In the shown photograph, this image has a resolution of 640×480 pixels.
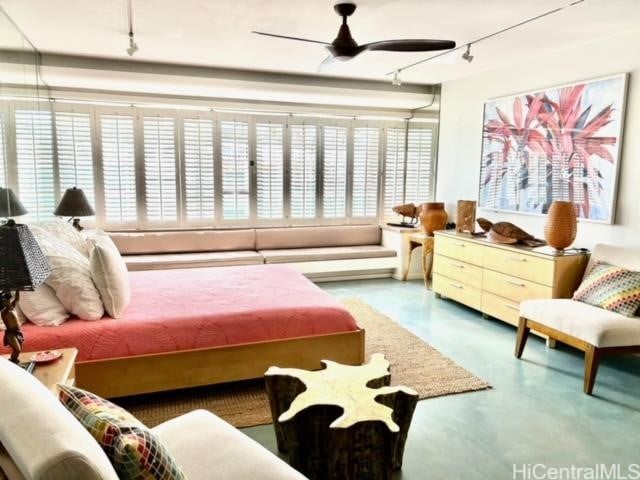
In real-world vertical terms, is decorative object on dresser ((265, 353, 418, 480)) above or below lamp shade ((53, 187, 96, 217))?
below

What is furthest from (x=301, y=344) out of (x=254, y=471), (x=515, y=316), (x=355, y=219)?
(x=355, y=219)

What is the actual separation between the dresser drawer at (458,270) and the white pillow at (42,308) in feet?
11.7

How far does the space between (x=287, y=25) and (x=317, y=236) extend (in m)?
3.05

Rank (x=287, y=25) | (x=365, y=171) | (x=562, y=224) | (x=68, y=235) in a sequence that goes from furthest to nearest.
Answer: (x=365, y=171) < (x=562, y=224) < (x=287, y=25) < (x=68, y=235)

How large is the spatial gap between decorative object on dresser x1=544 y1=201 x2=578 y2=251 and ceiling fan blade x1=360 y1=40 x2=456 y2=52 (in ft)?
5.43

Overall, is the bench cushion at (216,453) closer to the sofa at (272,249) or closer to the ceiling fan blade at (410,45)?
the ceiling fan blade at (410,45)

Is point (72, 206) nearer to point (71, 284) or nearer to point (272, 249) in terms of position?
point (71, 284)

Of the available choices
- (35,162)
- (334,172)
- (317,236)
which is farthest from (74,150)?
(334,172)

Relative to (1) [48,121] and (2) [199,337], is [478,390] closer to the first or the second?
(2) [199,337]

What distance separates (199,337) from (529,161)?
3.61 meters

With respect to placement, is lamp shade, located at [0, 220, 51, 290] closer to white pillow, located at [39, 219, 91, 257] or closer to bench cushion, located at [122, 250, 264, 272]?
white pillow, located at [39, 219, 91, 257]

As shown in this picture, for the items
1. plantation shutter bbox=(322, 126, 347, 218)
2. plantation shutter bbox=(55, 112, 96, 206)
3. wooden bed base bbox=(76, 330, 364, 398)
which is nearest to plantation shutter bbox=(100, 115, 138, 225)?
plantation shutter bbox=(55, 112, 96, 206)

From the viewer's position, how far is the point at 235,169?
5965 mm

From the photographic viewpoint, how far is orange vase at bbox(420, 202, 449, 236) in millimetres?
5609
